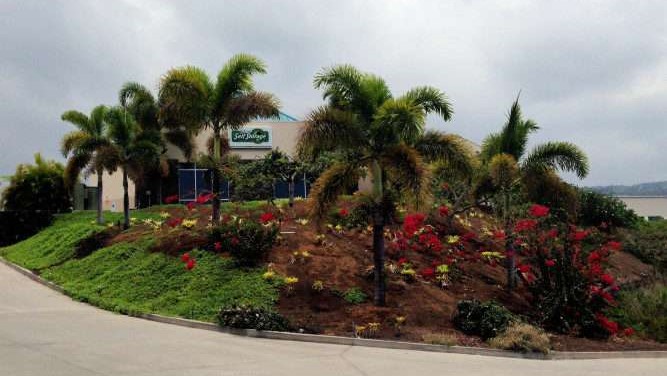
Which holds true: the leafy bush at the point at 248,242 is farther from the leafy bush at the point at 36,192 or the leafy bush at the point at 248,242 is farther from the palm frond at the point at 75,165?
the leafy bush at the point at 36,192

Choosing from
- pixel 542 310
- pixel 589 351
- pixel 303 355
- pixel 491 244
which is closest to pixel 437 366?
pixel 303 355

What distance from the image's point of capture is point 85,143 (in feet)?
75.4

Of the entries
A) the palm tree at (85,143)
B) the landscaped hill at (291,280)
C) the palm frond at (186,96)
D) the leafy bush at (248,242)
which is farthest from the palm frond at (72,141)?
the leafy bush at (248,242)

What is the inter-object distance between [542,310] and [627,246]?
17.4 meters

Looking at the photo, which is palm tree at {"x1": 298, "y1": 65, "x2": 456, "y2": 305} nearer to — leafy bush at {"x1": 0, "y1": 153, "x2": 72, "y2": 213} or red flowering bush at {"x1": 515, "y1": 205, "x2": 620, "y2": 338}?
red flowering bush at {"x1": 515, "y1": 205, "x2": 620, "y2": 338}

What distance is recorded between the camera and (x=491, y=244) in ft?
74.3

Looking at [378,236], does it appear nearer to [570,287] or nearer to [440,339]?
[440,339]

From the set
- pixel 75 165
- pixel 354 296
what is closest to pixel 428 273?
pixel 354 296

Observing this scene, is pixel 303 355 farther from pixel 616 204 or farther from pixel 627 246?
pixel 616 204

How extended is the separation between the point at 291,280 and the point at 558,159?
7863 mm

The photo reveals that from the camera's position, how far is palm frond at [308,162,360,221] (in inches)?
546

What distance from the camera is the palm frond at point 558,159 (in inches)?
665

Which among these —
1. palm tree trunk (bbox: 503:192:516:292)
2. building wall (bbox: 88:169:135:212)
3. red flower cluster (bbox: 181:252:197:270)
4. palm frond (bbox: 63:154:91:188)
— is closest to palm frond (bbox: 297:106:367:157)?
red flower cluster (bbox: 181:252:197:270)

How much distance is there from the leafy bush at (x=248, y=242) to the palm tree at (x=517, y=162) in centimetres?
611
